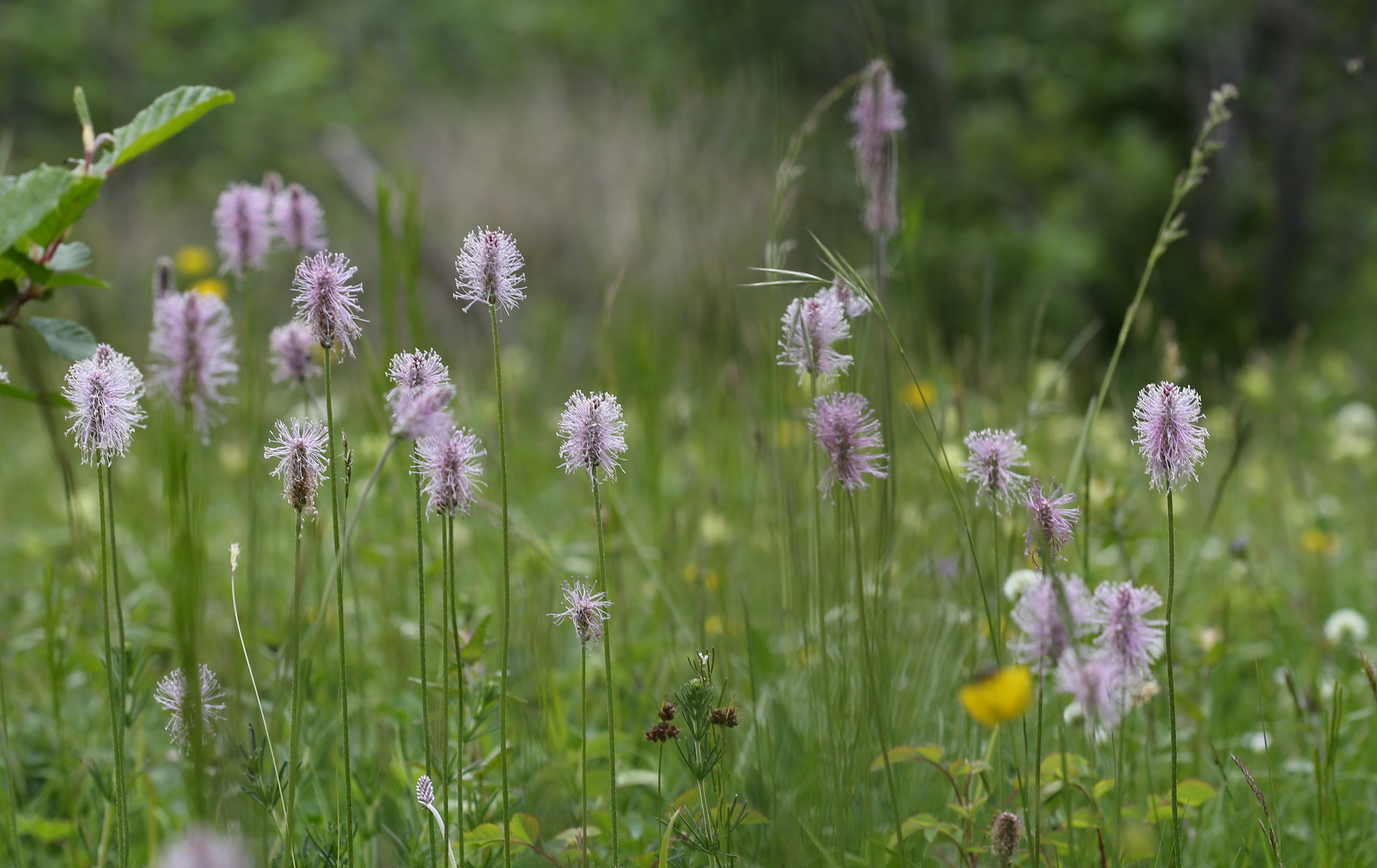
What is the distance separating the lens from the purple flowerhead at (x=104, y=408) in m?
0.84

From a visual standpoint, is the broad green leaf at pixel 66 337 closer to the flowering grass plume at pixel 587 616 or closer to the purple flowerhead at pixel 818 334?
the flowering grass plume at pixel 587 616

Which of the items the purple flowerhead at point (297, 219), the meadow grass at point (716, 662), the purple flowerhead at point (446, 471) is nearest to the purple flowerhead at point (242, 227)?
the purple flowerhead at point (297, 219)

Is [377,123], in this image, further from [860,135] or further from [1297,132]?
[860,135]

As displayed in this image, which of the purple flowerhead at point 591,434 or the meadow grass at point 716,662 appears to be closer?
the purple flowerhead at point 591,434

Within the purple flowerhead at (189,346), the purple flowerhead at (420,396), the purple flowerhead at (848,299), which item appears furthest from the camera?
the purple flowerhead at (848,299)

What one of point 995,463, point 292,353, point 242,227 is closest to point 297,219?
point 242,227

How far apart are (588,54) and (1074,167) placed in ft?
18.6

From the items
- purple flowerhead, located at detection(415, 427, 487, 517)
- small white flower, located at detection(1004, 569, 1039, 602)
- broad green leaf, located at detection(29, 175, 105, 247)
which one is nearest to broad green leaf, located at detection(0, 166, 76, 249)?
broad green leaf, located at detection(29, 175, 105, 247)

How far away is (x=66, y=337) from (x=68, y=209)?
0.11m

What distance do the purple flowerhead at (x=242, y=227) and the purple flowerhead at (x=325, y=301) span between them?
1.99ft

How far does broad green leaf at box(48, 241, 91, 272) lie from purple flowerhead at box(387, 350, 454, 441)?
1.01 ft

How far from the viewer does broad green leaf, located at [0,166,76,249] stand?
0.77 m

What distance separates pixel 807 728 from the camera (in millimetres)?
1449

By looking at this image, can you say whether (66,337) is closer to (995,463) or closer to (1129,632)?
(995,463)
